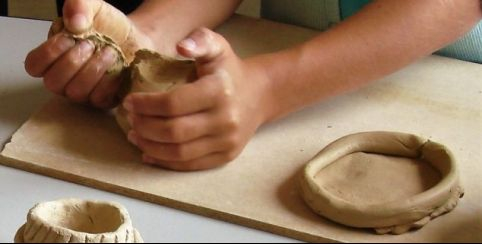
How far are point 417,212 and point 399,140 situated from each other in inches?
3.5

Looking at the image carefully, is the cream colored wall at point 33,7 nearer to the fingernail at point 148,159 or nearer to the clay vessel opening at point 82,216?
the fingernail at point 148,159

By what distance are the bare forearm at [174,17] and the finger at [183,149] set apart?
16 cm

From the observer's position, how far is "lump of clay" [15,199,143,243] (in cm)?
54

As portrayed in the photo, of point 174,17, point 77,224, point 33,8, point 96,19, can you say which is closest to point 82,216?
point 77,224

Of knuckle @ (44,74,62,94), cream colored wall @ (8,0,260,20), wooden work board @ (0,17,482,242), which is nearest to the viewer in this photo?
wooden work board @ (0,17,482,242)

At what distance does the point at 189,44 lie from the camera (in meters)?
0.67

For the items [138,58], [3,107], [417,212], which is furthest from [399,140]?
[3,107]

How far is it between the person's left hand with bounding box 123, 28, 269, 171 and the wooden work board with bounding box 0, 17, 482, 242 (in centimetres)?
1

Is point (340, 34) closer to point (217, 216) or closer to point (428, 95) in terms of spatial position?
point (428, 95)

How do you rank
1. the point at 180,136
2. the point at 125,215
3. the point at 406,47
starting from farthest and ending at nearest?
the point at 406,47 → the point at 180,136 → the point at 125,215

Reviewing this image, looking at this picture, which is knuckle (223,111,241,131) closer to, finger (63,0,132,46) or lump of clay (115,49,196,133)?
lump of clay (115,49,196,133)

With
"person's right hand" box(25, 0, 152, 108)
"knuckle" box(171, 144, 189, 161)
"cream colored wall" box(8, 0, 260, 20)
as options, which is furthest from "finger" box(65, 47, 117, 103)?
"cream colored wall" box(8, 0, 260, 20)

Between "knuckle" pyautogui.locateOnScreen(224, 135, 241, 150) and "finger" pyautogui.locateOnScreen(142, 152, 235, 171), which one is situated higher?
"knuckle" pyautogui.locateOnScreen(224, 135, 241, 150)

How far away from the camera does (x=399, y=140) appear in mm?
706
